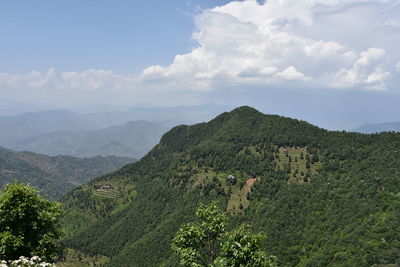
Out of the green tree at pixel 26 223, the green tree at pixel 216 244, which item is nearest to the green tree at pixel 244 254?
the green tree at pixel 216 244

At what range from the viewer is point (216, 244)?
29.9 metres

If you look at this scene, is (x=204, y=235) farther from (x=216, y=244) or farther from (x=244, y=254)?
(x=244, y=254)

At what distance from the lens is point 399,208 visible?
416 ft

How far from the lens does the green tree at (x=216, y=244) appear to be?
21.5 meters

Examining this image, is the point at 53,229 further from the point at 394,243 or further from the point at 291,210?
the point at 291,210

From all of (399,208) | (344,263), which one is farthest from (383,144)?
(344,263)

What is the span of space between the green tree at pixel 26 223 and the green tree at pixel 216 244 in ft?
57.8

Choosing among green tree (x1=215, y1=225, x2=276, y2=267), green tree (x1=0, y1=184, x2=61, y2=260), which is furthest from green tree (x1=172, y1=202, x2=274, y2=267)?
green tree (x1=0, y1=184, x2=61, y2=260)

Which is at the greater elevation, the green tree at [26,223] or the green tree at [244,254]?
the green tree at [244,254]

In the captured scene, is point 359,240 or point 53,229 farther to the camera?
point 359,240

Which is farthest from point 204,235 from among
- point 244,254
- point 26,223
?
point 26,223

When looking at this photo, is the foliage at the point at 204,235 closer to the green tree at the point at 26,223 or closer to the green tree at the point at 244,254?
the green tree at the point at 244,254

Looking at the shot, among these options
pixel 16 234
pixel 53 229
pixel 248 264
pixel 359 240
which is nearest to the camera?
pixel 248 264

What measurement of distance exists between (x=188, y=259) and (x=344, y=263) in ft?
363
